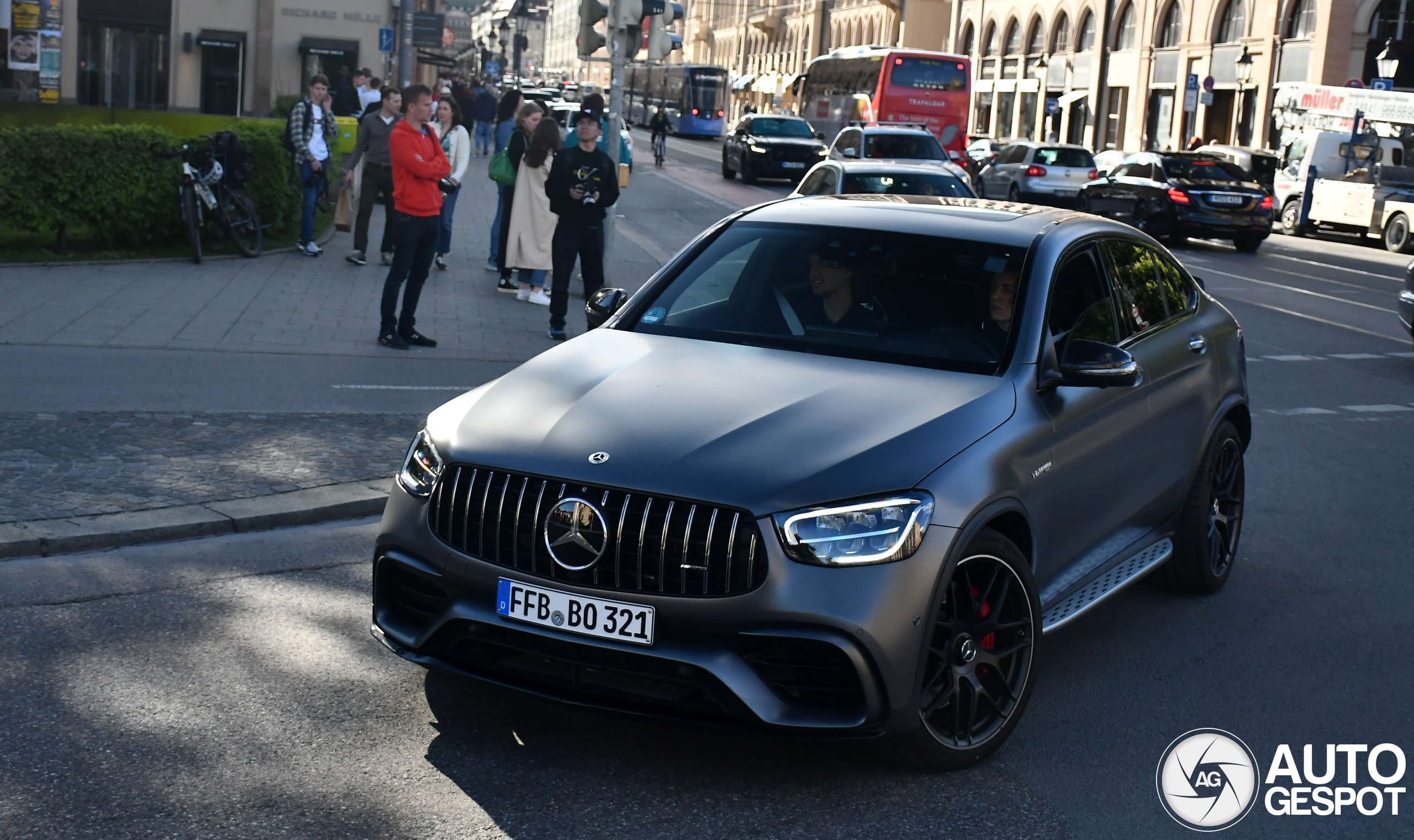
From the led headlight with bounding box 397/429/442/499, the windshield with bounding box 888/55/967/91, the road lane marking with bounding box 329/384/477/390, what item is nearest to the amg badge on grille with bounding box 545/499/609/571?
the led headlight with bounding box 397/429/442/499

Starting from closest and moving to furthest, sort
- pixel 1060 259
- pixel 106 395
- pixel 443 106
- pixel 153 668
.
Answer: pixel 153 668 → pixel 1060 259 → pixel 106 395 → pixel 443 106

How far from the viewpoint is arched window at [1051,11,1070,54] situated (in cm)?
6238

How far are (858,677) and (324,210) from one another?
18464 mm

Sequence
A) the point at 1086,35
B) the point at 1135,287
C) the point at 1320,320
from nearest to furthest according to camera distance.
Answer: the point at 1135,287, the point at 1320,320, the point at 1086,35

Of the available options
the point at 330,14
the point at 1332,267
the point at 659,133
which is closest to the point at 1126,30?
the point at 659,133

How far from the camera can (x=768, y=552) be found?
3904mm

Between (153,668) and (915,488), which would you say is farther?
(153,668)

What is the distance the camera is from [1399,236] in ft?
95.6

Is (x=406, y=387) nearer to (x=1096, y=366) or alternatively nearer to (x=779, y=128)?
(x=1096, y=366)

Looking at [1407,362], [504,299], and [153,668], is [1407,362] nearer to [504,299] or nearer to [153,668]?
[504,299]

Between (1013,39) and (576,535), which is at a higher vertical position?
(1013,39)

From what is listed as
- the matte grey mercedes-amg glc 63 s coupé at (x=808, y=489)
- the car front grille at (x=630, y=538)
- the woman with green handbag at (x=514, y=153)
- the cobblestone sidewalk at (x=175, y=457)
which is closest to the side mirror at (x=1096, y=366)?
the matte grey mercedes-amg glc 63 s coupé at (x=808, y=489)

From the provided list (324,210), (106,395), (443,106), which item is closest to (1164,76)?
(324,210)

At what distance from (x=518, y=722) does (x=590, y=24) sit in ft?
32.4
